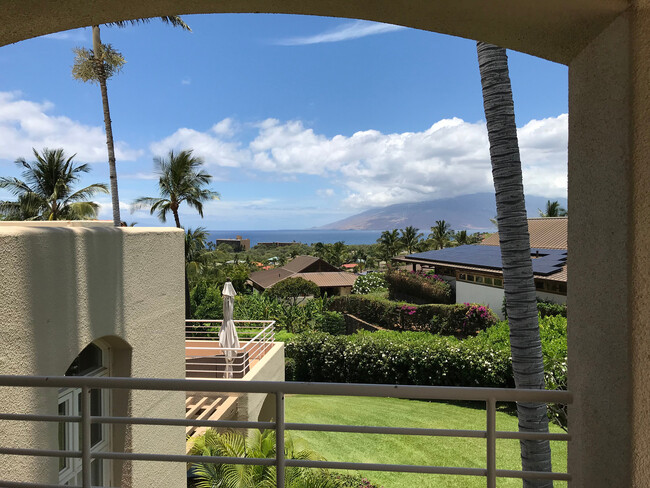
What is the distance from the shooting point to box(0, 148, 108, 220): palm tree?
89.3 ft

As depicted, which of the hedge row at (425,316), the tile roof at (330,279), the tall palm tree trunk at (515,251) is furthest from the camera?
the tile roof at (330,279)

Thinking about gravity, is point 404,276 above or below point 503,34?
below

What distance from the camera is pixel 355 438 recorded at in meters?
11.0

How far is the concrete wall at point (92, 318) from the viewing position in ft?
10.7

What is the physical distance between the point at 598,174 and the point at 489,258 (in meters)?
21.8

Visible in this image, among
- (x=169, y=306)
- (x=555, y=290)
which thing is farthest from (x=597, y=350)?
(x=555, y=290)

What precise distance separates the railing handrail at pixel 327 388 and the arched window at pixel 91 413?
256cm

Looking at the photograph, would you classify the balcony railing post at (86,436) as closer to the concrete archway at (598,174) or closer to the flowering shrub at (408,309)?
the concrete archway at (598,174)

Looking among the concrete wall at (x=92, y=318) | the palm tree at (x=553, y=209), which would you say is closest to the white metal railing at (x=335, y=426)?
the concrete wall at (x=92, y=318)

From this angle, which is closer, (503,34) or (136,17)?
(503,34)

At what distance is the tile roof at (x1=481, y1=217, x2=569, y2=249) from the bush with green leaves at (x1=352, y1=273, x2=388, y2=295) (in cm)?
995

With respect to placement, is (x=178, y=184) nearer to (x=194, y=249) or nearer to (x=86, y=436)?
(x=194, y=249)

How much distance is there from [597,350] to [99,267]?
170 inches

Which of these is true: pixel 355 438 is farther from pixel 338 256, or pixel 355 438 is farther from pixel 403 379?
pixel 338 256
